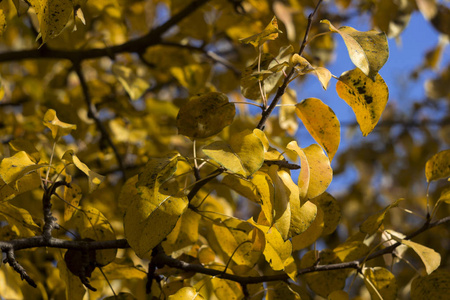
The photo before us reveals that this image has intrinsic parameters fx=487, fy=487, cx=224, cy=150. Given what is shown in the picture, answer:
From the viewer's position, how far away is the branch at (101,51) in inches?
51.1

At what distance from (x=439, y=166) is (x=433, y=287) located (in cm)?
20

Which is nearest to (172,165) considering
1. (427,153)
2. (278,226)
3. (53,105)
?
(278,226)

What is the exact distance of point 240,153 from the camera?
0.60m

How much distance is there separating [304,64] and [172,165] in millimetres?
213

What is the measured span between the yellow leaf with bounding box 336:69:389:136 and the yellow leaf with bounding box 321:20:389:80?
56 mm

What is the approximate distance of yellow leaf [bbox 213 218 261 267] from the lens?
30.6 inches

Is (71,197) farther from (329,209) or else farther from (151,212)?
(329,209)

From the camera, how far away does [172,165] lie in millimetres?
629

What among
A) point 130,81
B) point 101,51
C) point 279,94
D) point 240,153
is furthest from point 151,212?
point 101,51

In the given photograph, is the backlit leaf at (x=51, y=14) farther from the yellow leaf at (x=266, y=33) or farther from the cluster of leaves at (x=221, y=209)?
the yellow leaf at (x=266, y=33)

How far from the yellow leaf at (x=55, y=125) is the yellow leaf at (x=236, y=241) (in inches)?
11.4

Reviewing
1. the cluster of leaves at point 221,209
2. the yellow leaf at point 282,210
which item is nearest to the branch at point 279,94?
the cluster of leaves at point 221,209

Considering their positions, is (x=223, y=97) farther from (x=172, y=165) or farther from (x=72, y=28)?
(x=72, y=28)

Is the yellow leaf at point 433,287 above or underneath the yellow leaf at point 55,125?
underneath
